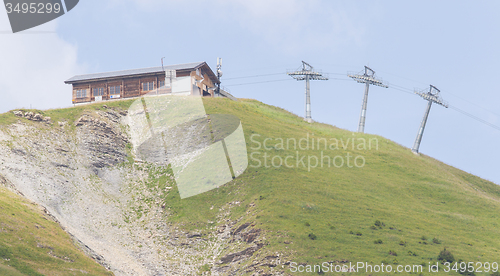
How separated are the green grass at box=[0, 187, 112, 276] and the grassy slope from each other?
17.7 m

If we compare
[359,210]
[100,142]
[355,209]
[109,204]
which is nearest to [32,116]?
[100,142]

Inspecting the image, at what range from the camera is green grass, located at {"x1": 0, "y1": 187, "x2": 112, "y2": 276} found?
4178cm

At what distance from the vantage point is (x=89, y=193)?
6625 cm

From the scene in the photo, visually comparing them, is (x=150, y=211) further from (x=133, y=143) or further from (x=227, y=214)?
(x=133, y=143)

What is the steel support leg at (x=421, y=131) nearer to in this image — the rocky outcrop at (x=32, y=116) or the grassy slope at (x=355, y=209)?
the grassy slope at (x=355, y=209)

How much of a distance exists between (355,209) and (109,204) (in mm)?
36176

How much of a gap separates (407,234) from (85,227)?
4234 cm

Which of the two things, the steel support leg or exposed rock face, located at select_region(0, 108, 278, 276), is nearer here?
exposed rock face, located at select_region(0, 108, 278, 276)

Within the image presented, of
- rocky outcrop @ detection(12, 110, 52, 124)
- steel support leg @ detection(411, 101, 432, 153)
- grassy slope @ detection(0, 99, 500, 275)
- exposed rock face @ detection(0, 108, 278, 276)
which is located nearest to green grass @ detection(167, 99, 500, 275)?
grassy slope @ detection(0, 99, 500, 275)

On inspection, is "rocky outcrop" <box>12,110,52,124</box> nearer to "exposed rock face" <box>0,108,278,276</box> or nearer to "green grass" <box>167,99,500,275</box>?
"exposed rock face" <box>0,108,278,276</box>

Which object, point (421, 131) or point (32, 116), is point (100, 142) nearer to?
point (32, 116)

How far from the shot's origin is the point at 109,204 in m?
65.6

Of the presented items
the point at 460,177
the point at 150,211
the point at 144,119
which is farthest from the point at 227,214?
the point at 460,177

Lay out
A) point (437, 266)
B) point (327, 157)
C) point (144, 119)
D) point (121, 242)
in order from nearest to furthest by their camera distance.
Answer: point (437, 266) → point (121, 242) → point (327, 157) → point (144, 119)
